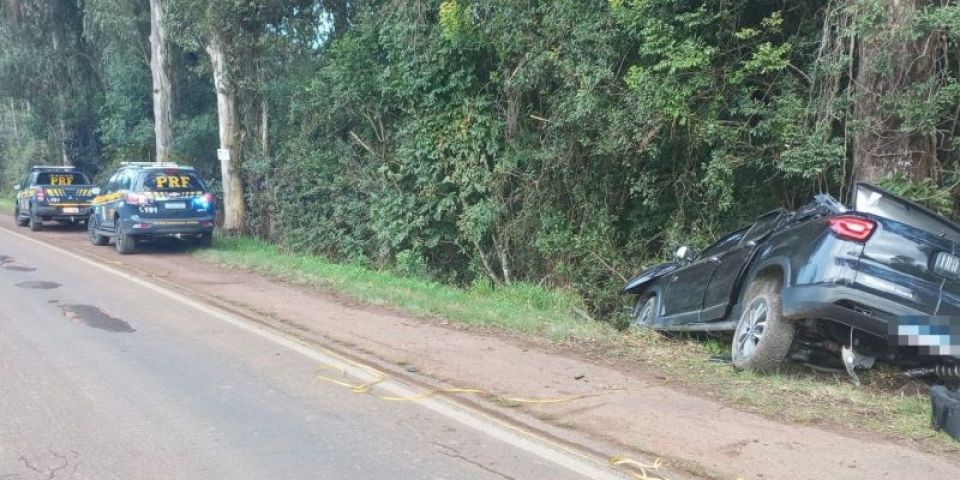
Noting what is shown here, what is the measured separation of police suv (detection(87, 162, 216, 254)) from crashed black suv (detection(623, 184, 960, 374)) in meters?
12.6

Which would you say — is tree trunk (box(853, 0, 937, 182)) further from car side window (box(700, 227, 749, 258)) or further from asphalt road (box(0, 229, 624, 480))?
asphalt road (box(0, 229, 624, 480))

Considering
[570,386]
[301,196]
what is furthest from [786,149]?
[301,196]

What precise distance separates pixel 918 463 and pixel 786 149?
5281 mm

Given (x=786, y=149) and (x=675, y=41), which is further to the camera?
(x=675, y=41)

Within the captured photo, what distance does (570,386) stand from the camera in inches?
264

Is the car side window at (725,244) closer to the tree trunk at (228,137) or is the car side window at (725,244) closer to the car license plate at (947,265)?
the car license plate at (947,265)

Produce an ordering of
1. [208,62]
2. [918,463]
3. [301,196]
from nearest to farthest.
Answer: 1. [918,463]
2. [301,196]
3. [208,62]

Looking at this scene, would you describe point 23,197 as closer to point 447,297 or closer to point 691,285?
point 447,297

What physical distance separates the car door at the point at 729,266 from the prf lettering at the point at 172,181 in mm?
12423

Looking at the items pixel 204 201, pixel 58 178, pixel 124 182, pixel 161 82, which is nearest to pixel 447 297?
pixel 204 201

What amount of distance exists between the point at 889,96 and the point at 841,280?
294 cm

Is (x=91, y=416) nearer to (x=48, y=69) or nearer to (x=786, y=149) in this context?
(x=786, y=149)

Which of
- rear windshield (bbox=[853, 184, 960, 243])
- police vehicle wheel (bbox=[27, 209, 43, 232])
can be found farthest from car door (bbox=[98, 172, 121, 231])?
rear windshield (bbox=[853, 184, 960, 243])

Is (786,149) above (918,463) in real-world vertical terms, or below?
above
